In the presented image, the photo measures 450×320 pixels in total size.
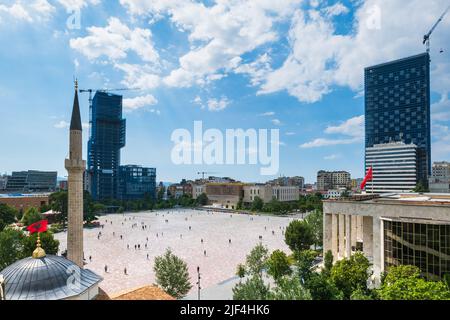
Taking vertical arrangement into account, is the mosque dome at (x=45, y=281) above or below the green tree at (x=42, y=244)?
above

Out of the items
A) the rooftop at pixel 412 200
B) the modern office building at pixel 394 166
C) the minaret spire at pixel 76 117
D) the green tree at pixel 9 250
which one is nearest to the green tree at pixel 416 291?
the rooftop at pixel 412 200

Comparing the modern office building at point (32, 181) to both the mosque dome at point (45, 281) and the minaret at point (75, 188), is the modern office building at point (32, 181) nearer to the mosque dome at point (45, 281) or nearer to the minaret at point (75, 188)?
the minaret at point (75, 188)

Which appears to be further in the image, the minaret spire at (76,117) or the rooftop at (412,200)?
the minaret spire at (76,117)

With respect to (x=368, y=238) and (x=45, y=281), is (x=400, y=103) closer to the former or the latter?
(x=368, y=238)

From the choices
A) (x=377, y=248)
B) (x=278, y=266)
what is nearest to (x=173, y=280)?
(x=278, y=266)

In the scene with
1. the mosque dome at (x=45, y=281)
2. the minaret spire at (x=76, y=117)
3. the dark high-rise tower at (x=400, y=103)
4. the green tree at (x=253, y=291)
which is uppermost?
the dark high-rise tower at (x=400, y=103)

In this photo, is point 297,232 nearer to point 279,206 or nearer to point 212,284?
point 212,284

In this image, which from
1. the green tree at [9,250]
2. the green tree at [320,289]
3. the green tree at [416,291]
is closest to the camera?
the green tree at [416,291]
